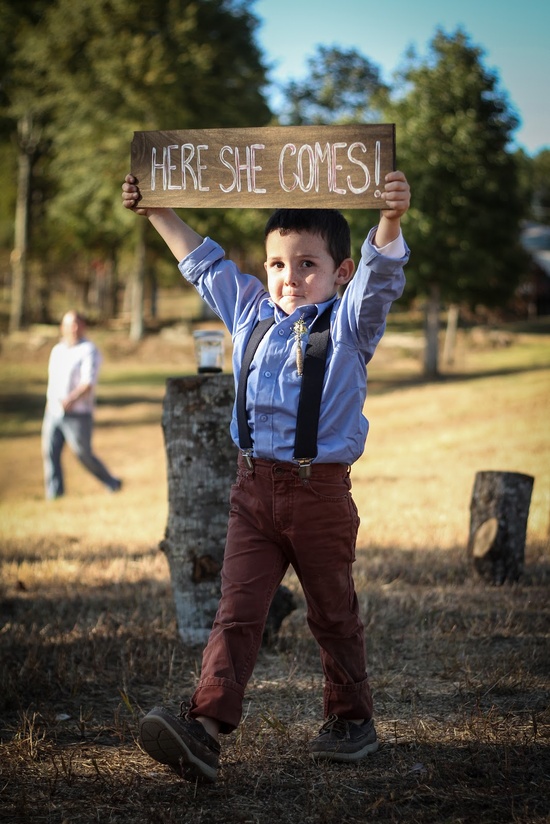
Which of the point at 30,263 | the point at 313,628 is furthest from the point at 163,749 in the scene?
the point at 30,263

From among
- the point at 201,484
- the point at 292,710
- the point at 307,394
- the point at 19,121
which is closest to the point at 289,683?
the point at 292,710

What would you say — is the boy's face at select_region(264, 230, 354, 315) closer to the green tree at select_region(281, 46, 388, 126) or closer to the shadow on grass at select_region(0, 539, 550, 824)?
the shadow on grass at select_region(0, 539, 550, 824)

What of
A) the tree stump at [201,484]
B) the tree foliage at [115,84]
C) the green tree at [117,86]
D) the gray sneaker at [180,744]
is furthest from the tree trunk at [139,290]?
the gray sneaker at [180,744]

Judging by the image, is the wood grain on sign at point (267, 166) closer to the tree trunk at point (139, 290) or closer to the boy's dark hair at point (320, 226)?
the boy's dark hair at point (320, 226)

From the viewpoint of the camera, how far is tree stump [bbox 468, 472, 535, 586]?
6.02 meters

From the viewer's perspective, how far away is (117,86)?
3375cm

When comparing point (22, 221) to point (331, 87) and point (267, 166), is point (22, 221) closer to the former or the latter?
point (331, 87)

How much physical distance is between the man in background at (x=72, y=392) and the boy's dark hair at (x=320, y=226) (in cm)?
759

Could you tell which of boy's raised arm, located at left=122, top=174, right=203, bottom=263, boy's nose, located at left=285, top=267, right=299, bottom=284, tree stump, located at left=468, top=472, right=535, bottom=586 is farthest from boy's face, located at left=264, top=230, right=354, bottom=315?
tree stump, located at left=468, top=472, right=535, bottom=586

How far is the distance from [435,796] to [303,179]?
2219 mm

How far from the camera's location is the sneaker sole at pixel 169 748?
303cm

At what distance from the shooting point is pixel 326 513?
3.32 m

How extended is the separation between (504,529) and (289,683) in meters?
2.29

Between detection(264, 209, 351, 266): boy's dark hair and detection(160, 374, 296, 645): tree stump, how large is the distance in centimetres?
139
